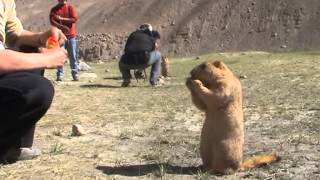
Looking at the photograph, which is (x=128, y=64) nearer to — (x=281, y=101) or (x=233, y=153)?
(x=281, y=101)

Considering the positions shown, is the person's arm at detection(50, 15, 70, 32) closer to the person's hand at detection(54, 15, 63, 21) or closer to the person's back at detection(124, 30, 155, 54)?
the person's hand at detection(54, 15, 63, 21)

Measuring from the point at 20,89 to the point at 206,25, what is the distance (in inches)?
1496

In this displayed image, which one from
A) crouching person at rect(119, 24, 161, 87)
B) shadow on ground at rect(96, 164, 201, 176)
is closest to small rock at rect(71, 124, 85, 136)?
shadow on ground at rect(96, 164, 201, 176)

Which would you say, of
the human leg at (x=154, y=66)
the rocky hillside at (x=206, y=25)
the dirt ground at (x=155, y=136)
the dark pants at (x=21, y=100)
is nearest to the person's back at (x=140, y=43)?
the human leg at (x=154, y=66)

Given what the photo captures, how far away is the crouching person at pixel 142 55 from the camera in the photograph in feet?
42.6

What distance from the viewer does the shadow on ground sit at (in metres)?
5.19

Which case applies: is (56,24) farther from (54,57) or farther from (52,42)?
(54,57)

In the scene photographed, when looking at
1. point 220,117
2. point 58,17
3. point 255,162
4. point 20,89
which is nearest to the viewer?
point 20,89

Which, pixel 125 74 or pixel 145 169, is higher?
pixel 145 169

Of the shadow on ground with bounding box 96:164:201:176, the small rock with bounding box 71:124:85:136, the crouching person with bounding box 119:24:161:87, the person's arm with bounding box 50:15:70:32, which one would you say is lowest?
the crouching person with bounding box 119:24:161:87

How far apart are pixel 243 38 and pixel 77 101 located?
30.3 metres

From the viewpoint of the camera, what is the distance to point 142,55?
12961mm

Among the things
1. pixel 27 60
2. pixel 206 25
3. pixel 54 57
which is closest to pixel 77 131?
pixel 54 57

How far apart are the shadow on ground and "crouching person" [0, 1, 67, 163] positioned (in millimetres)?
704
